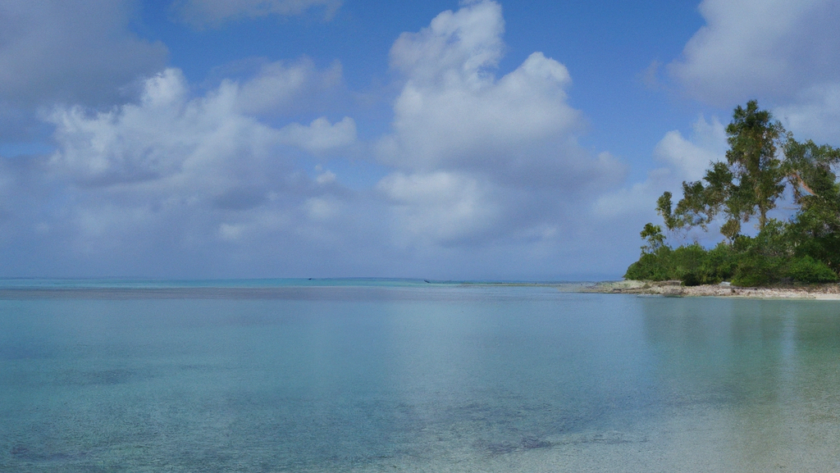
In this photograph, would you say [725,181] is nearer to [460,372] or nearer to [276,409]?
[460,372]

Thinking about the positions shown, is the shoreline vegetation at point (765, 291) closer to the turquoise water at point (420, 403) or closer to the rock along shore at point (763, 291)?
the rock along shore at point (763, 291)

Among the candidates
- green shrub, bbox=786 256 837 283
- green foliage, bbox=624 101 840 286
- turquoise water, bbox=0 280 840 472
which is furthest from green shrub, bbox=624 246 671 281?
turquoise water, bbox=0 280 840 472

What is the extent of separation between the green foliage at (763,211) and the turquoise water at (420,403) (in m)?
31.5

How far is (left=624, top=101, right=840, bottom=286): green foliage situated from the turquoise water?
3147 cm

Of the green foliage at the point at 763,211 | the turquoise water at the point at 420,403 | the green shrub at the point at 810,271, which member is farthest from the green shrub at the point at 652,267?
the turquoise water at the point at 420,403

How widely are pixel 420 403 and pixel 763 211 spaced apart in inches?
1881

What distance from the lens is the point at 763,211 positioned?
47.6 m

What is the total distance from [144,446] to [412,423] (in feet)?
9.22

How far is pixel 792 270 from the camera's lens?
4225 cm

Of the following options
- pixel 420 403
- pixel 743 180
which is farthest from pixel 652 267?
A: pixel 420 403

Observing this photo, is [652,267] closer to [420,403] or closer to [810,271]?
[810,271]

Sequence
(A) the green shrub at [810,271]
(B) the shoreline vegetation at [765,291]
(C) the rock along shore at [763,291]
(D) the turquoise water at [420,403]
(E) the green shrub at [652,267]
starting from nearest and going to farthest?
(D) the turquoise water at [420,403] < (B) the shoreline vegetation at [765,291] < (C) the rock along shore at [763,291] < (A) the green shrub at [810,271] < (E) the green shrub at [652,267]

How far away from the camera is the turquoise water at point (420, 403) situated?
570cm

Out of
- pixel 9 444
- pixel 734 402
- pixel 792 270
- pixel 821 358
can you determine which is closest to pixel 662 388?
pixel 734 402
